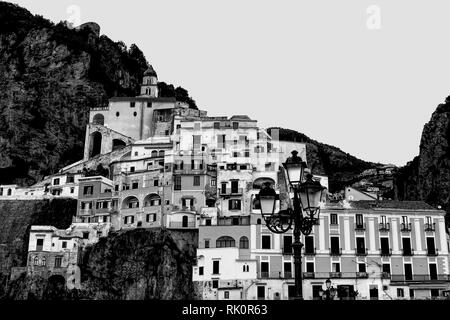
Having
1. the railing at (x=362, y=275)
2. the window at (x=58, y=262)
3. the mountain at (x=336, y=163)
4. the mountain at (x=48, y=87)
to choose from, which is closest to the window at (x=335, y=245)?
the railing at (x=362, y=275)

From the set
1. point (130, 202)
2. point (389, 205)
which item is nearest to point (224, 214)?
point (130, 202)

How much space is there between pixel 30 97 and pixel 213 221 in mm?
52916

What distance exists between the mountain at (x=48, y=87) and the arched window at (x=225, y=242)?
140 feet

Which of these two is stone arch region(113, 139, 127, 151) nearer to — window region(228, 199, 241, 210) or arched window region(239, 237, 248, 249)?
window region(228, 199, 241, 210)

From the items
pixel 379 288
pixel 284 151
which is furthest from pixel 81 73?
pixel 379 288

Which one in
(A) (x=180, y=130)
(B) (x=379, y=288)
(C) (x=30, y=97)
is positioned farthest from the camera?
(C) (x=30, y=97)

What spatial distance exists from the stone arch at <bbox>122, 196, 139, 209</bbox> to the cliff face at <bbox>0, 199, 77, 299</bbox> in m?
7.68

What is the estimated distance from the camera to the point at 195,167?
3152 inches

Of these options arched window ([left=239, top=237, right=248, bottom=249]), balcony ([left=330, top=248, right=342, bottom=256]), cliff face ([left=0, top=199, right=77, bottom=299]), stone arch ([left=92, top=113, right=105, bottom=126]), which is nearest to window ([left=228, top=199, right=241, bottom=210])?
arched window ([left=239, top=237, right=248, bottom=249])

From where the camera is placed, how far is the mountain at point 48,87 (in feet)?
338

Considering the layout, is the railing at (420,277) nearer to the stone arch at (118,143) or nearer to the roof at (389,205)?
the roof at (389,205)

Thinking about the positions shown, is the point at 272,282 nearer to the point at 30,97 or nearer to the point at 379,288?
the point at 379,288

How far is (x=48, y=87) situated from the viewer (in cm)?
11156
